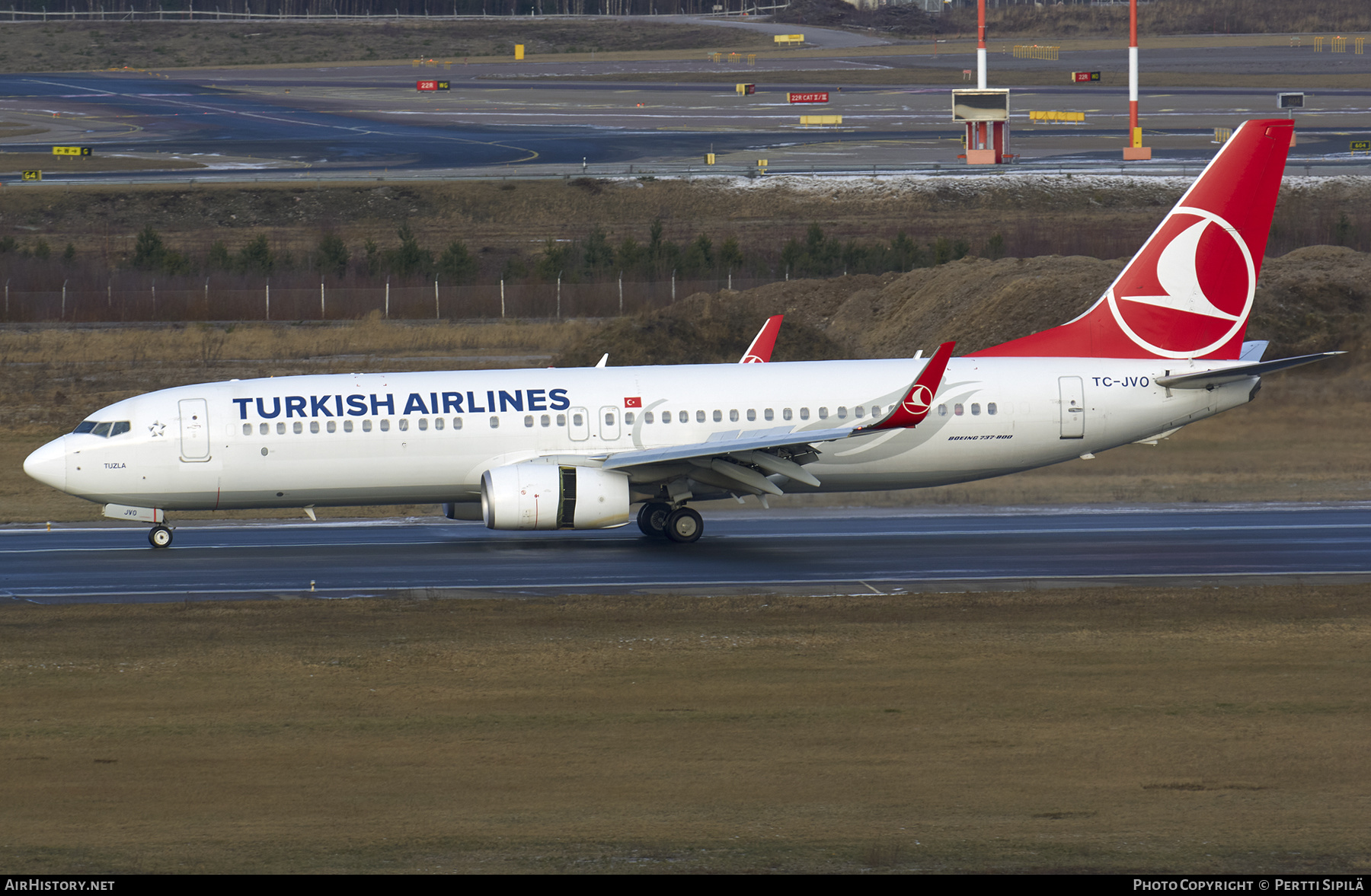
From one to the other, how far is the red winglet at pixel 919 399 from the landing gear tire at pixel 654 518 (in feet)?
15.3

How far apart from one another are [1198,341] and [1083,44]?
129 meters

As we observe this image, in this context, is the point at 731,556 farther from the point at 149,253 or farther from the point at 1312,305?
the point at 149,253

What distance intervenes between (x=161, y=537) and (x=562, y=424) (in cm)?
828

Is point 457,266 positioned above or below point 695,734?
above

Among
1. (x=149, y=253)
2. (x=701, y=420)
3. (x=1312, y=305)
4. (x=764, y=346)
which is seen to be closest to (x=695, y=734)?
(x=701, y=420)

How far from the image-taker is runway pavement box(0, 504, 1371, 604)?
25984 mm

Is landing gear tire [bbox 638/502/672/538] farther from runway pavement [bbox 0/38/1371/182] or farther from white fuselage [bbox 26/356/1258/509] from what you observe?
runway pavement [bbox 0/38/1371/182]

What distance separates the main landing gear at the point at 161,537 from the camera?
30531mm

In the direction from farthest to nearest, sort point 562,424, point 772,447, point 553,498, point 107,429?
point 562,424 < point 107,429 < point 772,447 < point 553,498

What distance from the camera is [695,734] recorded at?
56.0 ft

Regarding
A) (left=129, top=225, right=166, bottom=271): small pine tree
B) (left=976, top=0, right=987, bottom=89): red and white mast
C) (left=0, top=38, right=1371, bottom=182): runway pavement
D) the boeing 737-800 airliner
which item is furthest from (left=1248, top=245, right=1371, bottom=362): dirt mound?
(left=129, top=225, right=166, bottom=271): small pine tree

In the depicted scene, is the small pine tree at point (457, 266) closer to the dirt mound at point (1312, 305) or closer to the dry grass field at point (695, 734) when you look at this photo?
the dirt mound at point (1312, 305)
